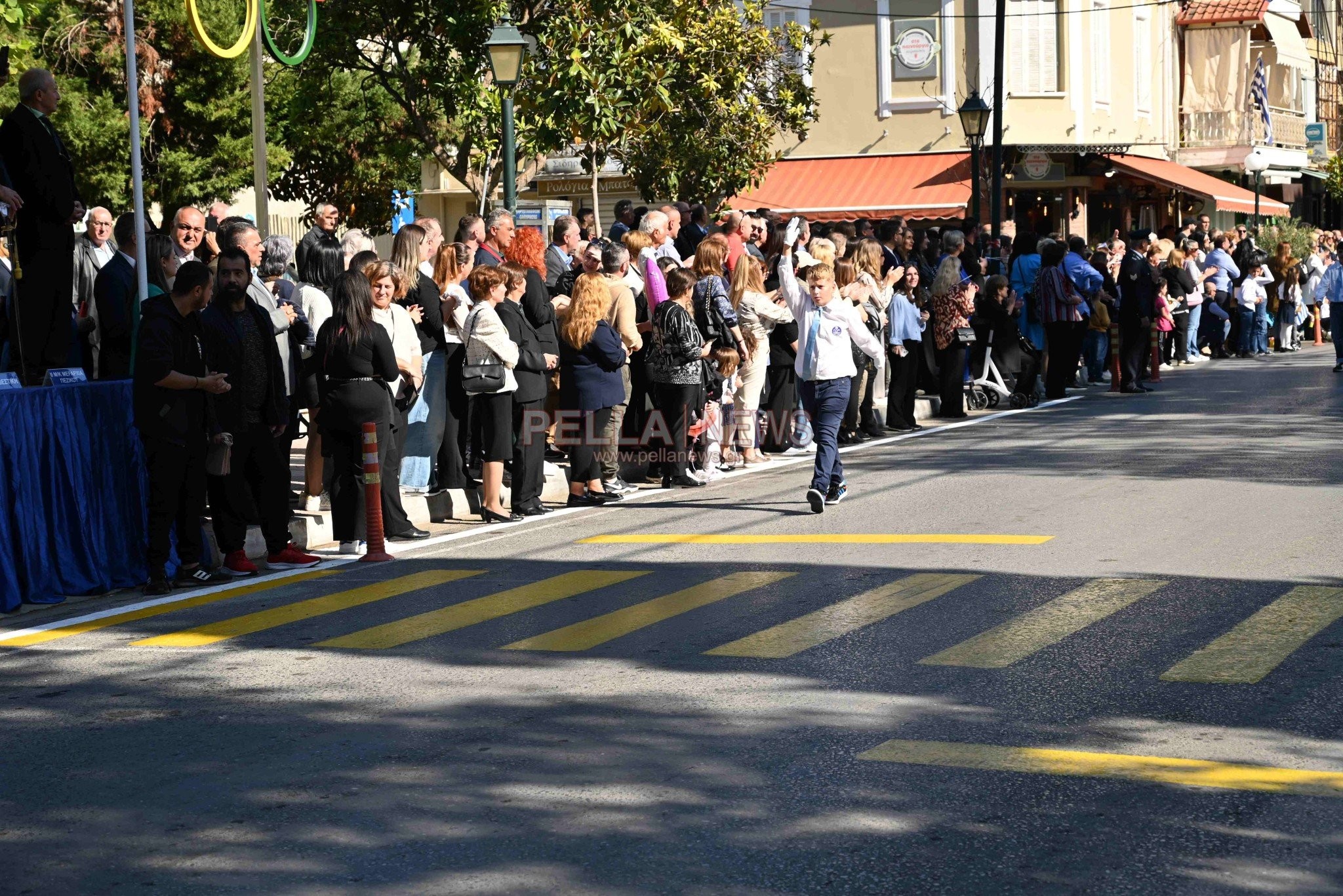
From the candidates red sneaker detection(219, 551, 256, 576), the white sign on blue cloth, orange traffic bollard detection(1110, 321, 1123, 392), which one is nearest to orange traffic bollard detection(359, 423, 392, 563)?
red sneaker detection(219, 551, 256, 576)

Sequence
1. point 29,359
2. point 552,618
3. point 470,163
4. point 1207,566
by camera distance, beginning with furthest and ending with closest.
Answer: point 470,163
point 29,359
point 1207,566
point 552,618

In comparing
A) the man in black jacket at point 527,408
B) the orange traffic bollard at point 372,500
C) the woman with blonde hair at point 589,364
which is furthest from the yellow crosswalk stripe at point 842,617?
the woman with blonde hair at point 589,364

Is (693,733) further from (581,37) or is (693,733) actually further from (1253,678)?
(581,37)

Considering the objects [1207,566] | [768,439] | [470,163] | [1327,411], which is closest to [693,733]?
[1207,566]

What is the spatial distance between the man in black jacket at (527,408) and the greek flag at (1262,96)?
129ft

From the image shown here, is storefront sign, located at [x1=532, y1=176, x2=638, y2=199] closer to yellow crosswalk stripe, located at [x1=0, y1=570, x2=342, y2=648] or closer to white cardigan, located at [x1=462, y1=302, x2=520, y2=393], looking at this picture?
white cardigan, located at [x1=462, y1=302, x2=520, y2=393]

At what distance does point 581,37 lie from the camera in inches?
837

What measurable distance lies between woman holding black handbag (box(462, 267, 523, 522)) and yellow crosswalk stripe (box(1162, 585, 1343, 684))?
18.7 feet

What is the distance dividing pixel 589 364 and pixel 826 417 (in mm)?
1900

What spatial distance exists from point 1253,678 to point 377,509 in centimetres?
579

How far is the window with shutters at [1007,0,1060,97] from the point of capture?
3856 cm

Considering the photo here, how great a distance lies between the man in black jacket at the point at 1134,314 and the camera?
22578 millimetres

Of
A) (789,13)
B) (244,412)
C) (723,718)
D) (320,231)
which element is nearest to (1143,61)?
(789,13)

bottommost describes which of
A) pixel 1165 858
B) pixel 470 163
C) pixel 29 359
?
pixel 1165 858
